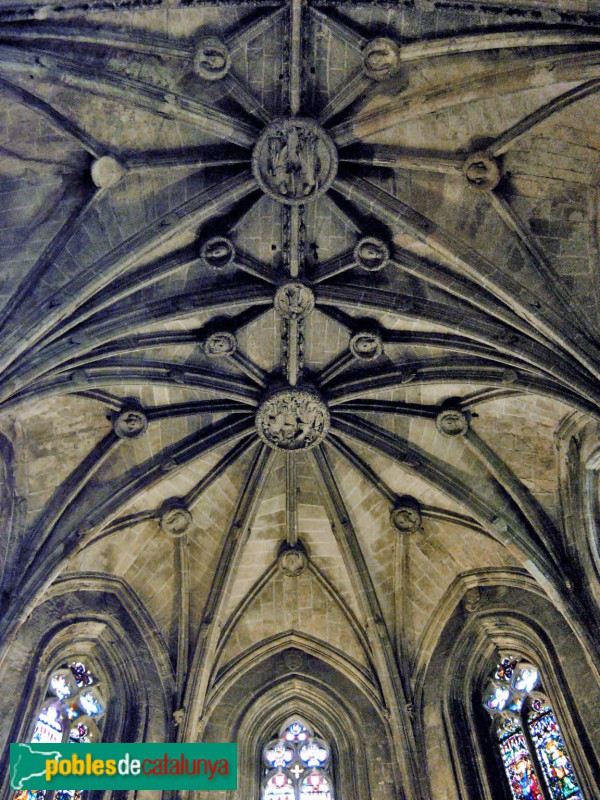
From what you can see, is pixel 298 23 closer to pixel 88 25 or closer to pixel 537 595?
pixel 88 25

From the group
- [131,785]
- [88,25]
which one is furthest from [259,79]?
[131,785]

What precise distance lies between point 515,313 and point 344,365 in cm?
403

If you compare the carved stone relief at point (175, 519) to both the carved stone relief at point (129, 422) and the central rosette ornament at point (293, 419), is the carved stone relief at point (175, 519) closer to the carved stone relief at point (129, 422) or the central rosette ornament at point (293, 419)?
the carved stone relief at point (129, 422)

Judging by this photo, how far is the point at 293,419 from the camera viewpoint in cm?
1964

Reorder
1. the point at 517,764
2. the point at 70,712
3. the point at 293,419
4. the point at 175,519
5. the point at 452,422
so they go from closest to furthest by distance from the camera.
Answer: the point at 517,764 → the point at 70,712 → the point at 452,422 → the point at 293,419 → the point at 175,519

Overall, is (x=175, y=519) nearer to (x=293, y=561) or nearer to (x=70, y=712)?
(x=293, y=561)

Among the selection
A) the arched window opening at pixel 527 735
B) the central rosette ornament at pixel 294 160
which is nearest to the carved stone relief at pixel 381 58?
the central rosette ornament at pixel 294 160

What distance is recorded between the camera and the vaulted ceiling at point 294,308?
15.8 m

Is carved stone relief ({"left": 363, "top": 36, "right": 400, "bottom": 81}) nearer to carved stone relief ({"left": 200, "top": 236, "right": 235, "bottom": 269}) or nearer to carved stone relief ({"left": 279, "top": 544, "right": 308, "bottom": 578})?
carved stone relief ({"left": 200, "top": 236, "right": 235, "bottom": 269})

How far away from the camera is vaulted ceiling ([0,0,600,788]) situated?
15812mm

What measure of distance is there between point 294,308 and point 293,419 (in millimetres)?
2467

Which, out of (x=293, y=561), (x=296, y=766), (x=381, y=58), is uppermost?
(x=381, y=58)

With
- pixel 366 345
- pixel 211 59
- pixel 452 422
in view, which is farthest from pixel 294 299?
pixel 211 59

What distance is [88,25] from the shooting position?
15.3 meters
